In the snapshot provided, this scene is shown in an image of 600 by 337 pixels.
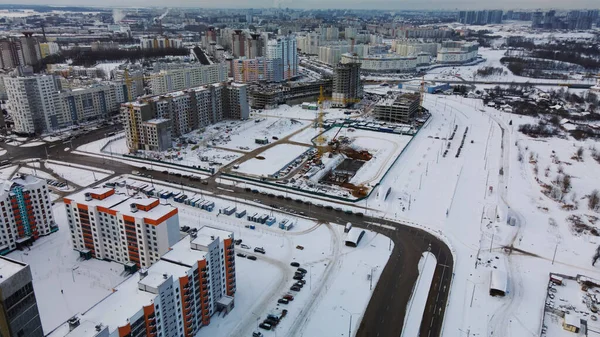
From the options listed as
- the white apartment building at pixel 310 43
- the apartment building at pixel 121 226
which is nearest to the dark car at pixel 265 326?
the apartment building at pixel 121 226

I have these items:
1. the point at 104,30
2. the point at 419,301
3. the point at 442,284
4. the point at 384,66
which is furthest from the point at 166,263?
the point at 104,30

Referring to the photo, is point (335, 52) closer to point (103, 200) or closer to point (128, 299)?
point (103, 200)

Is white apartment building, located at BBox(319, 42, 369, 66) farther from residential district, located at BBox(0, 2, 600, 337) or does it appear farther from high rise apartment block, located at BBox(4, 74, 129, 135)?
high rise apartment block, located at BBox(4, 74, 129, 135)

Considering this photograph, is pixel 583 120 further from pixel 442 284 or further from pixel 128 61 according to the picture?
pixel 128 61

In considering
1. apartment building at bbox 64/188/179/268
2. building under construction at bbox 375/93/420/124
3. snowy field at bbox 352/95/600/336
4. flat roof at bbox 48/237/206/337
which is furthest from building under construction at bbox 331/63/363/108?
flat roof at bbox 48/237/206/337

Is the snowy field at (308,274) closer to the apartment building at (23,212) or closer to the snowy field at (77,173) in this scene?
the apartment building at (23,212)

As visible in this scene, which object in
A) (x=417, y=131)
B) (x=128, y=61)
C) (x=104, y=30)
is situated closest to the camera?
(x=417, y=131)
